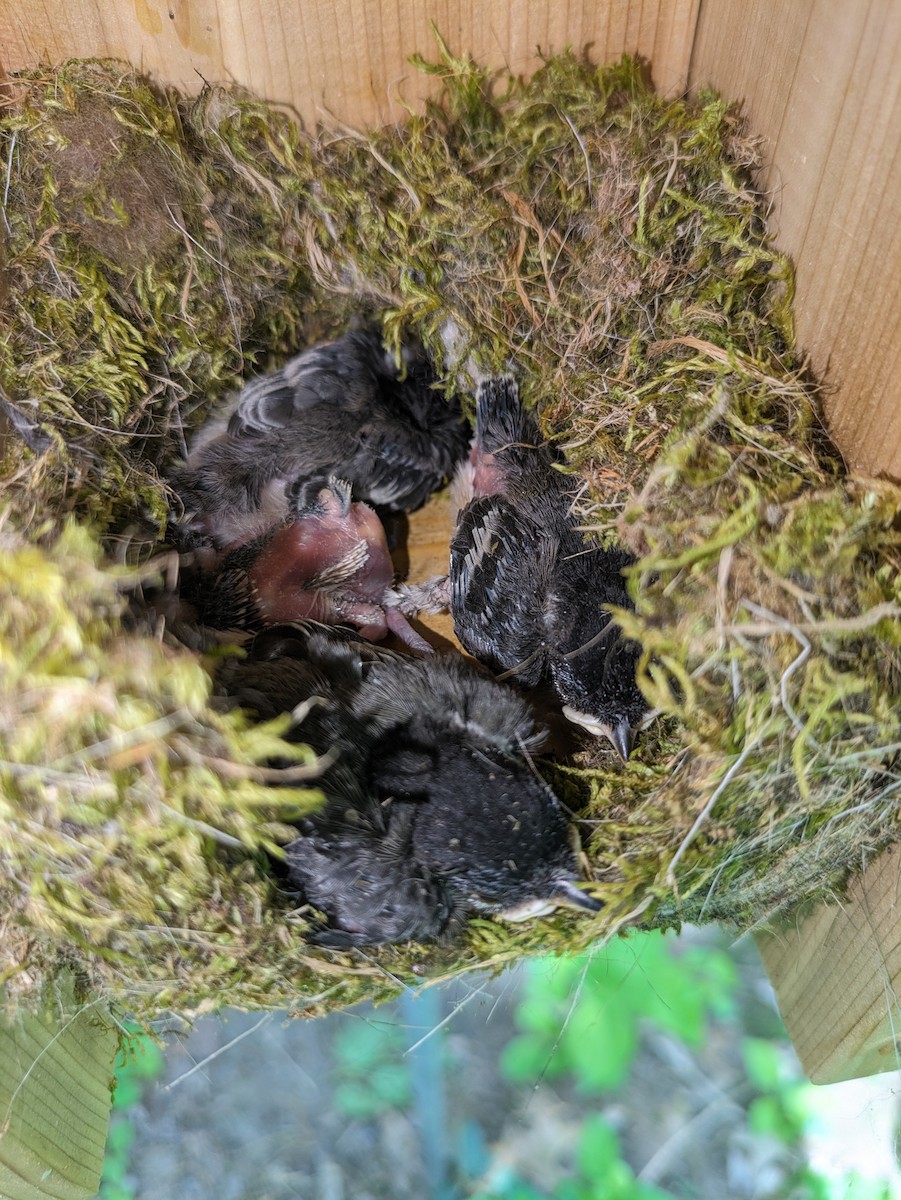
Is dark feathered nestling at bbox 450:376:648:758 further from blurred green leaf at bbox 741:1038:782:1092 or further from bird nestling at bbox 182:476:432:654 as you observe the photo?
blurred green leaf at bbox 741:1038:782:1092

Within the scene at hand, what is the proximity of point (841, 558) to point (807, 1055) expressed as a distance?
1032 millimetres

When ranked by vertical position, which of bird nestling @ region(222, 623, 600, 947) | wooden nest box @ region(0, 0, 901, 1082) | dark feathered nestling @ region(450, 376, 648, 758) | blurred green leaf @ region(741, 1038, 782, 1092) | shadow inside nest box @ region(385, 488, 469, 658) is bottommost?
blurred green leaf @ region(741, 1038, 782, 1092)

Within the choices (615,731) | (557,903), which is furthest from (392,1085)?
(615,731)

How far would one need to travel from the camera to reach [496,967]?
3.85ft

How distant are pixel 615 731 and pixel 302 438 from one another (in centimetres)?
76

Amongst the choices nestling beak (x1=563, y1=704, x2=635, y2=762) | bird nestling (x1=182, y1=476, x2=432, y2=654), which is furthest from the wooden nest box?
bird nestling (x1=182, y1=476, x2=432, y2=654)

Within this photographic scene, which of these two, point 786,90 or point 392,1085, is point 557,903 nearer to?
point 392,1085

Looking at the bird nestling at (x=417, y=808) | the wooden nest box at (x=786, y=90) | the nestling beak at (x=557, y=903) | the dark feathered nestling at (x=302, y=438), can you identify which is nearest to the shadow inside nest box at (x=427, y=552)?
the dark feathered nestling at (x=302, y=438)

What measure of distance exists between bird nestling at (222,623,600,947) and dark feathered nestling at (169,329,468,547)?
347mm

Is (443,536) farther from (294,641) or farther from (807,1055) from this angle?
(807,1055)

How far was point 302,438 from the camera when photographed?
1.41 m

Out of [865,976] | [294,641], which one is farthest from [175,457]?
[865,976]

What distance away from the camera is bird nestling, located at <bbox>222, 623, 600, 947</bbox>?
1027mm

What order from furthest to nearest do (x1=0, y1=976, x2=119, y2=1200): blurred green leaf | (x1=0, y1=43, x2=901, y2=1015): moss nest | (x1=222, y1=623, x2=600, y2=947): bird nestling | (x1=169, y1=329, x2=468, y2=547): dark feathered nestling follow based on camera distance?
(x1=169, y1=329, x2=468, y2=547): dark feathered nestling < (x1=0, y1=976, x2=119, y2=1200): blurred green leaf < (x1=222, y1=623, x2=600, y2=947): bird nestling < (x1=0, y1=43, x2=901, y2=1015): moss nest
